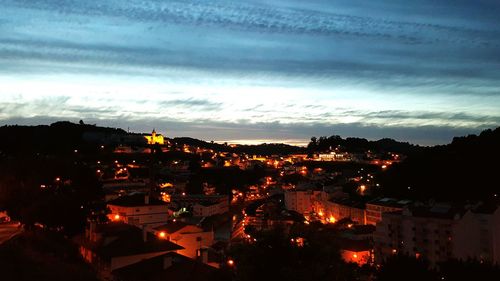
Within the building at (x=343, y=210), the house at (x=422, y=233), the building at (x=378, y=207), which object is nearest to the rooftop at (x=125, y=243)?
the house at (x=422, y=233)

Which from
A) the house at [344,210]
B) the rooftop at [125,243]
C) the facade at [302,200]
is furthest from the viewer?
the facade at [302,200]

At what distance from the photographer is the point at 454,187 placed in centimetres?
4047

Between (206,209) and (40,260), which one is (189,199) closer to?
(206,209)

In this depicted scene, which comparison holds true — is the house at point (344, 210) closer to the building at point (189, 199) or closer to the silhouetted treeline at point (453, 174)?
the silhouetted treeline at point (453, 174)

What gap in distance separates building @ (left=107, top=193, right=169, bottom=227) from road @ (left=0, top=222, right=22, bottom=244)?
541 cm

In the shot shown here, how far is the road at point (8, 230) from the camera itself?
23891 mm

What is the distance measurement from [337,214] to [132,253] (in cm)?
3494

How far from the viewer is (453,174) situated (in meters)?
41.6

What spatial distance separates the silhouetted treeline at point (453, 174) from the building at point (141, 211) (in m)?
21.3

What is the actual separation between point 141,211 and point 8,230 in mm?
7286

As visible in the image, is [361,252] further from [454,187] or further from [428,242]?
[454,187]

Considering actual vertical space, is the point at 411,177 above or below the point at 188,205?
above

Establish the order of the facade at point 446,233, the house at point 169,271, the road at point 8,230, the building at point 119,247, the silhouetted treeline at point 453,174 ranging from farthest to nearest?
the silhouetted treeline at point 453,174 < the facade at point 446,233 < the road at point 8,230 < the building at point 119,247 < the house at point 169,271

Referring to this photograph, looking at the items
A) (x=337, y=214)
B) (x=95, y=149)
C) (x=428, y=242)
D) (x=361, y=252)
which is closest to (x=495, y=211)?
(x=428, y=242)
